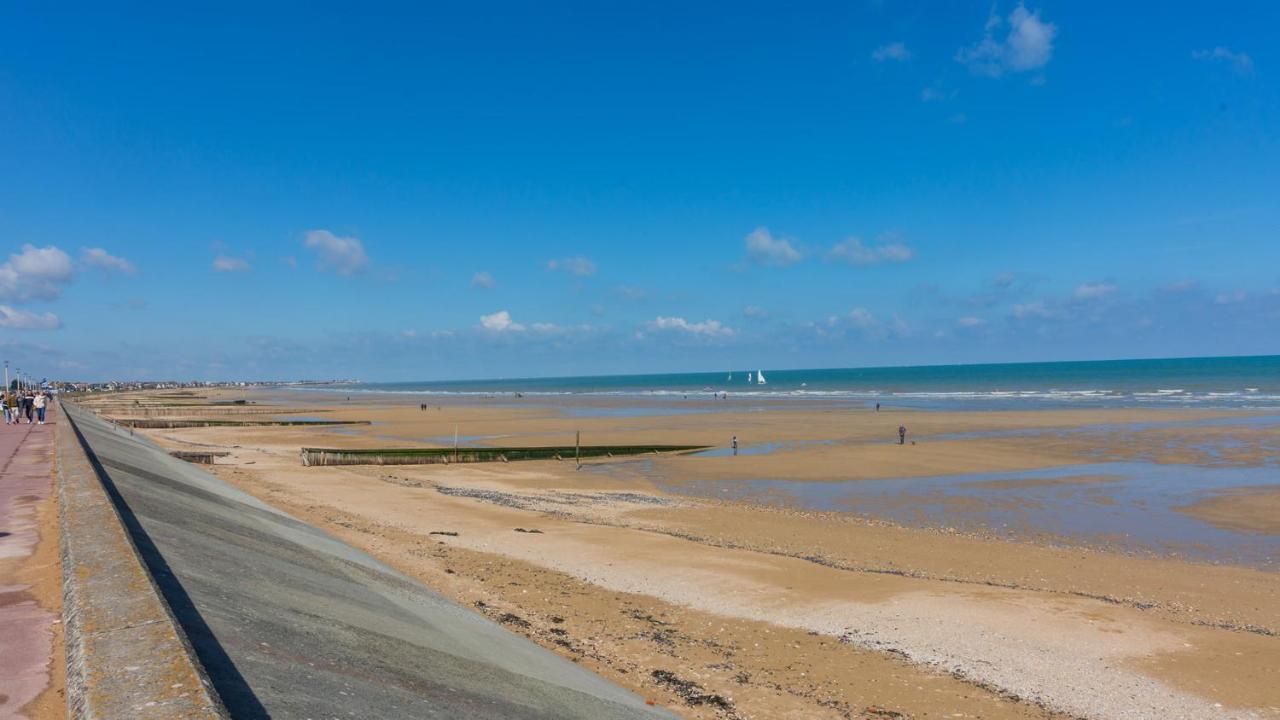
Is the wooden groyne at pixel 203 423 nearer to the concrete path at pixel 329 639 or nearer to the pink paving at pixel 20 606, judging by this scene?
the pink paving at pixel 20 606

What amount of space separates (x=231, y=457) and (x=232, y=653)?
3344cm

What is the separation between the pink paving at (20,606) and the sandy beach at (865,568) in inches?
212

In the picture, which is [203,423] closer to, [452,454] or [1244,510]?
[452,454]

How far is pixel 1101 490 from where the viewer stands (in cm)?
2483

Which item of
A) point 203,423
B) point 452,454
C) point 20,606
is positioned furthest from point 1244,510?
point 203,423

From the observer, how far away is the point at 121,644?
3805mm

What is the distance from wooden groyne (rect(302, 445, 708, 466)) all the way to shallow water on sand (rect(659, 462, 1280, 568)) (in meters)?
9.35

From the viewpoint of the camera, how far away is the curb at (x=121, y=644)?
3.12m

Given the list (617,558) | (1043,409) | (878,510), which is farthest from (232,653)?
(1043,409)

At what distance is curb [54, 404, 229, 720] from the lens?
3.12 metres

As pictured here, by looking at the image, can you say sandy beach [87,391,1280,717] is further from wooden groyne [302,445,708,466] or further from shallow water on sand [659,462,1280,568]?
wooden groyne [302,445,708,466]

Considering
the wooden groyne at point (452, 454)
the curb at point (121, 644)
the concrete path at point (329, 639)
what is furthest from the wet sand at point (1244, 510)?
the curb at point (121, 644)

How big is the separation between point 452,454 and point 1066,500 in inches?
995

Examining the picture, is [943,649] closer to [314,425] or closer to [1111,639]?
[1111,639]
